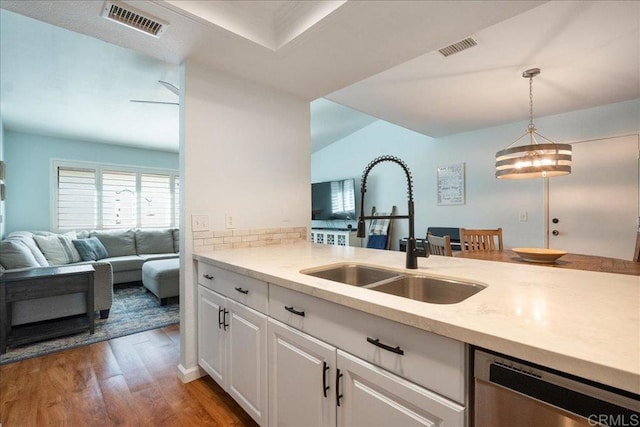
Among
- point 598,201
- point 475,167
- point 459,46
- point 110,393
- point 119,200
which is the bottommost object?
point 110,393

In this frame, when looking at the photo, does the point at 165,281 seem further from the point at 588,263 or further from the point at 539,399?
the point at 588,263

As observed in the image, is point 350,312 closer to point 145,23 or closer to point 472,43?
point 145,23

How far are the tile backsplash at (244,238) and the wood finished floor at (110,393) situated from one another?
3.04 ft

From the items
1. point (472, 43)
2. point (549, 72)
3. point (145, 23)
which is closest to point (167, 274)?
point (145, 23)

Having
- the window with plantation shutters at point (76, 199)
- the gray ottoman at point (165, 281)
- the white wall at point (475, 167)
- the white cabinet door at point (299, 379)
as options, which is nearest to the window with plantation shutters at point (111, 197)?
the window with plantation shutters at point (76, 199)

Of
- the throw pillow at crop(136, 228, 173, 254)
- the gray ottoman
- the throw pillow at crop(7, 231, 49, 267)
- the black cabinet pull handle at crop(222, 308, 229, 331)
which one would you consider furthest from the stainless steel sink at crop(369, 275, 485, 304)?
the throw pillow at crop(136, 228, 173, 254)

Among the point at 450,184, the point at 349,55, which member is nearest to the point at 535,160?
the point at 349,55

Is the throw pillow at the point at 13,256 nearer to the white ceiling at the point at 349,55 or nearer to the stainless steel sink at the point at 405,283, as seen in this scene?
the white ceiling at the point at 349,55

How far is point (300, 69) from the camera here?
2174 mm

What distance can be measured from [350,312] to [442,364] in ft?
1.06

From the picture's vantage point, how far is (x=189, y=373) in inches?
78.5

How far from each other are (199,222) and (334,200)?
4252mm

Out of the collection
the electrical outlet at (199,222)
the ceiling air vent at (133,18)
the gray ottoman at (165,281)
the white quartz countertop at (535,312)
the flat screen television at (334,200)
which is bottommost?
the gray ottoman at (165,281)

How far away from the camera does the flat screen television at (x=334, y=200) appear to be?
582 centimetres
